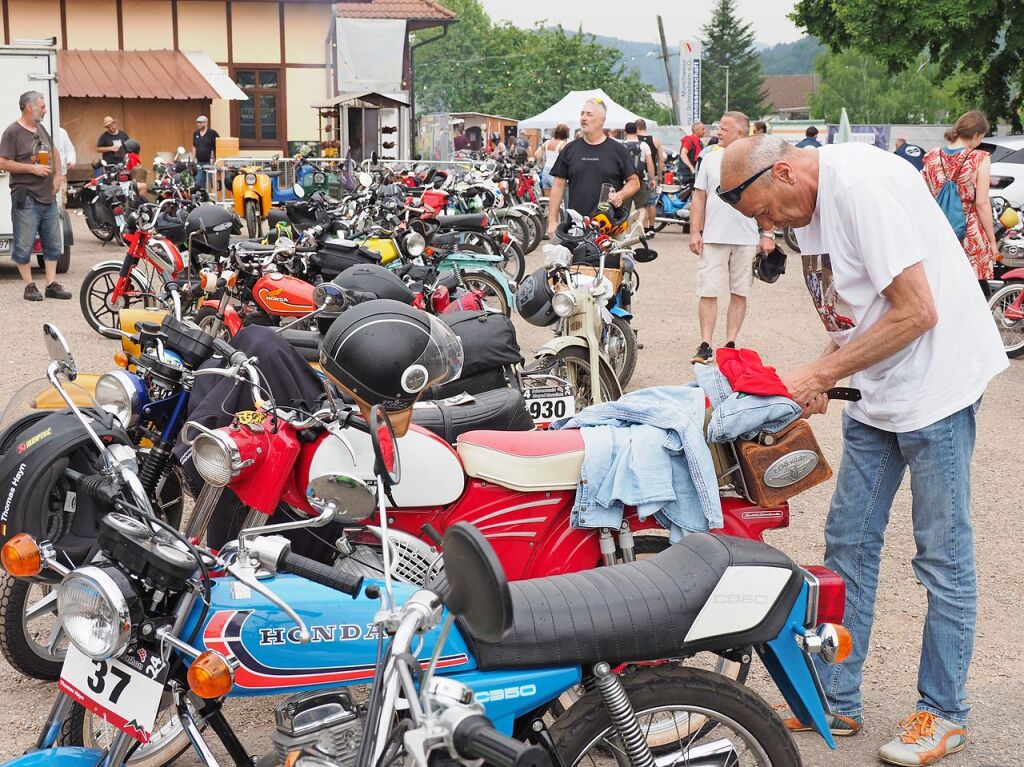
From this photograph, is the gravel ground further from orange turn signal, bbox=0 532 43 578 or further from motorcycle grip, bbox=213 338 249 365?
motorcycle grip, bbox=213 338 249 365

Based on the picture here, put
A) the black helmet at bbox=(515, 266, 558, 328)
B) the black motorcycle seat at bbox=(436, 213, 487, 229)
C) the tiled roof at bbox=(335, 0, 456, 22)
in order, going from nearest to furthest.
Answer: the black helmet at bbox=(515, 266, 558, 328)
the black motorcycle seat at bbox=(436, 213, 487, 229)
the tiled roof at bbox=(335, 0, 456, 22)

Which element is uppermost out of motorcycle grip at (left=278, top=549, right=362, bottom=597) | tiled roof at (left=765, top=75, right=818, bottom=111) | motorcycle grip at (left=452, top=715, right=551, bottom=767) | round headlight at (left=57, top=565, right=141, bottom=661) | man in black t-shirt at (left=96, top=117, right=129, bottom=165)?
tiled roof at (left=765, top=75, right=818, bottom=111)

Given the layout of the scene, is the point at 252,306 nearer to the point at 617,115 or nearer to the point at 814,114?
the point at 617,115

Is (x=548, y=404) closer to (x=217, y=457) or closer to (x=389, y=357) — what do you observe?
(x=217, y=457)

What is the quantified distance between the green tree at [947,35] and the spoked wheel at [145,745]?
1057 inches

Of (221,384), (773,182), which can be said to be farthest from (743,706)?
(221,384)

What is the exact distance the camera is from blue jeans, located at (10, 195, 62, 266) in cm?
1148

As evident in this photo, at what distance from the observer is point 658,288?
13.6 m

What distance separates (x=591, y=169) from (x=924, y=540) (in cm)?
592

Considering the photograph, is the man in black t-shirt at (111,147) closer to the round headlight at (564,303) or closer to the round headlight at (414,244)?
the round headlight at (414,244)

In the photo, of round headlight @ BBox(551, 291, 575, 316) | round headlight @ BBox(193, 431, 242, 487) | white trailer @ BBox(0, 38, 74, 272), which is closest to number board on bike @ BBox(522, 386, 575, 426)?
round headlight @ BBox(551, 291, 575, 316)

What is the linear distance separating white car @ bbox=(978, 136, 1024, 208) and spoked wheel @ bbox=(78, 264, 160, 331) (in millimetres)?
10300

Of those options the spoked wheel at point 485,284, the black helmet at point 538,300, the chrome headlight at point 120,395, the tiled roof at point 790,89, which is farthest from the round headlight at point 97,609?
the tiled roof at point 790,89

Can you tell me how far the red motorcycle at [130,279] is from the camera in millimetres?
9219
